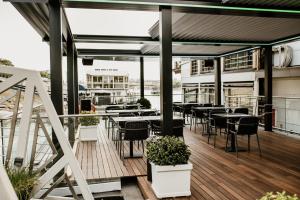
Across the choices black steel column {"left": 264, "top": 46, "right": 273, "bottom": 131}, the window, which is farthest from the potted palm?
the window

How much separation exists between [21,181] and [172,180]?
218 centimetres

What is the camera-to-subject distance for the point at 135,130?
5.73 meters

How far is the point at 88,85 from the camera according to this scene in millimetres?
21703

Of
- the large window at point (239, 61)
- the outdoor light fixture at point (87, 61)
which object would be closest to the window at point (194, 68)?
the large window at point (239, 61)

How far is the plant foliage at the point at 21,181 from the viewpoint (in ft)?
7.70

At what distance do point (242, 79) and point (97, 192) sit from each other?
45.0ft

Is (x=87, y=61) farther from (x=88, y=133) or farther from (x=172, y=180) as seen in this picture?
(x=172, y=180)

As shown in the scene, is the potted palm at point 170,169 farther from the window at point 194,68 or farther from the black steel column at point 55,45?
the window at point 194,68

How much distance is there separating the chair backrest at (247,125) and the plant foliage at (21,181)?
4.59 m

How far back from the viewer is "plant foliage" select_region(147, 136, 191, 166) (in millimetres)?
3957

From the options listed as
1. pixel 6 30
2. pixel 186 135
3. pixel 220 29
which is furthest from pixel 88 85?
pixel 220 29

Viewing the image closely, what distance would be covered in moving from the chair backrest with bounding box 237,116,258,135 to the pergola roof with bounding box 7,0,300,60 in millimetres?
2108

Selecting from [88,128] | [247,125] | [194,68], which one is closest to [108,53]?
[88,128]

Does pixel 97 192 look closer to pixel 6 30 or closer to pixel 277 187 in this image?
pixel 277 187
